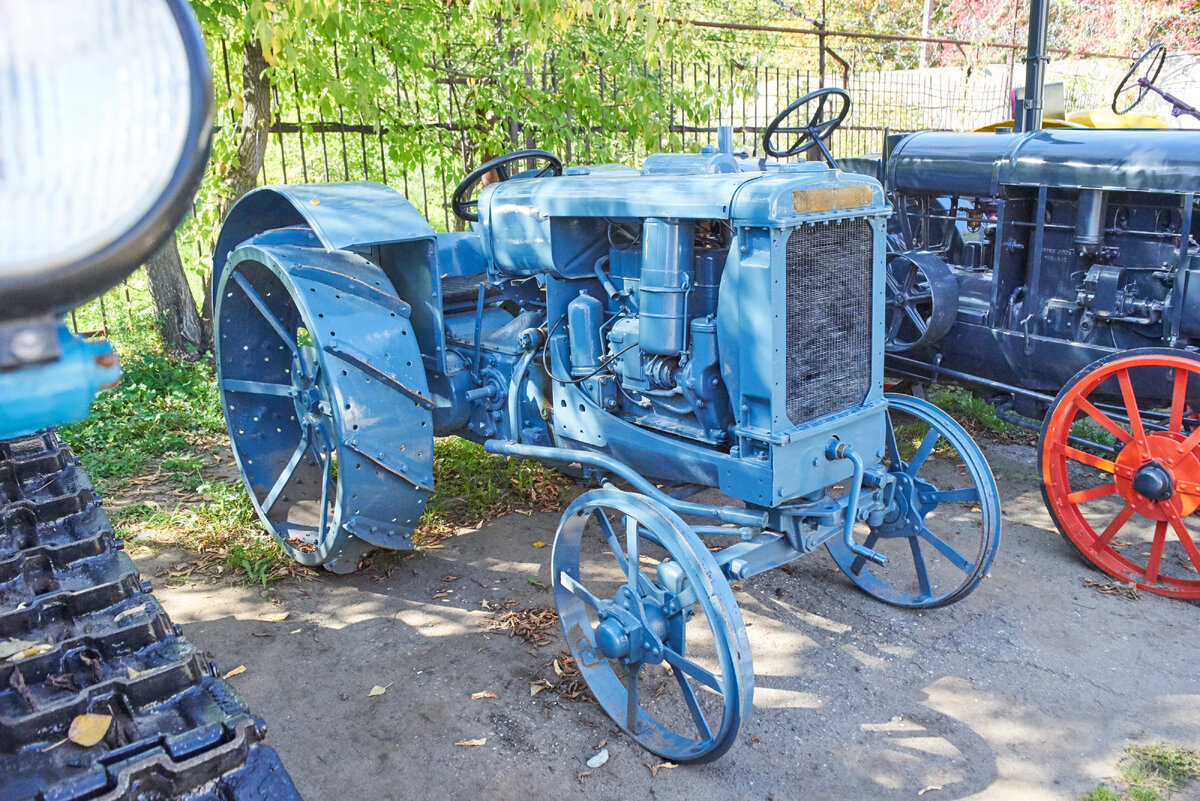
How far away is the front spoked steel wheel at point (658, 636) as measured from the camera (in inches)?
98.9

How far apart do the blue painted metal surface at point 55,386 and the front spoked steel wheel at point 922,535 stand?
290 cm

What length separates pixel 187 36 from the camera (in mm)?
608

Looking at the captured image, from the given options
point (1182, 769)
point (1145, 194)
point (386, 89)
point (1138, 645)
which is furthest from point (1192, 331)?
point (386, 89)

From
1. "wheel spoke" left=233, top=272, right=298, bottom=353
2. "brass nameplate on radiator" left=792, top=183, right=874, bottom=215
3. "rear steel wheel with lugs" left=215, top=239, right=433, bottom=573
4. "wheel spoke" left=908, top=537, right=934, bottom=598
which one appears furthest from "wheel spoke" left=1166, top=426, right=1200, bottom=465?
"wheel spoke" left=233, top=272, right=298, bottom=353

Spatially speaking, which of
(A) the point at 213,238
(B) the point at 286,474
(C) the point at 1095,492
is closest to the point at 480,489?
(B) the point at 286,474

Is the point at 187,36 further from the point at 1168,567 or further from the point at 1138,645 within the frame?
the point at 1168,567

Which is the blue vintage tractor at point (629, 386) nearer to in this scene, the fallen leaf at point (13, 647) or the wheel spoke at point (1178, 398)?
the wheel spoke at point (1178, 398)

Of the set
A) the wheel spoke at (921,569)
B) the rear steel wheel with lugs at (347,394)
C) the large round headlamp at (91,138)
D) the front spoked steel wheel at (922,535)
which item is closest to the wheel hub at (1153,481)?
the front spoked steel wheel at (922,535)

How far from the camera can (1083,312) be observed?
161 inches

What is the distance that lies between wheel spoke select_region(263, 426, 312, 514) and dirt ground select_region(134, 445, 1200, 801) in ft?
1.23

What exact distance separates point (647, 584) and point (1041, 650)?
1.55 metres

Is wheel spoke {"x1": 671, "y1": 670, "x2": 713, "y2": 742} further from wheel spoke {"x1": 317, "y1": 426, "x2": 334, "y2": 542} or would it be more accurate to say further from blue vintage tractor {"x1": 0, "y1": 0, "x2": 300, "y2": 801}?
blue vintage tractor {"x1": 0, "y1": 0, "x2": 300, "y2": 801}

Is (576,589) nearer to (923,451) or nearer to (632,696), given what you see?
(632,696)

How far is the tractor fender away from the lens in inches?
136
